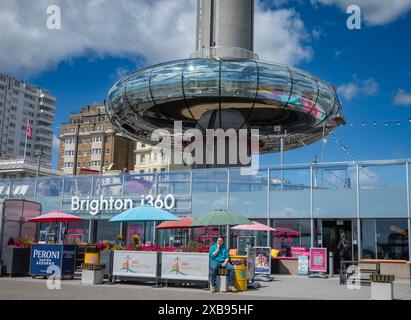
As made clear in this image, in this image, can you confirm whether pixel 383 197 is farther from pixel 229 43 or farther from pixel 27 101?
pixel 27 101

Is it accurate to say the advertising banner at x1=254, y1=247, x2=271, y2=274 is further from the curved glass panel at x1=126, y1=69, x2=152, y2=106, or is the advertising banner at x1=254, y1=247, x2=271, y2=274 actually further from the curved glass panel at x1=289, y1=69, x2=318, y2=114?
the curved glass panel at x1=126, y1=69, x2=152, y2=106

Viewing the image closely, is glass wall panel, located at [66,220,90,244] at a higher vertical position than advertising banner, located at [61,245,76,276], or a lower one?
higher

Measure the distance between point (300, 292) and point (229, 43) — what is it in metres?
18.8

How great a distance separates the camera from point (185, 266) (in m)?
17.1

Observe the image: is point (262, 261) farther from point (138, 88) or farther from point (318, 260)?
point (138, 88)

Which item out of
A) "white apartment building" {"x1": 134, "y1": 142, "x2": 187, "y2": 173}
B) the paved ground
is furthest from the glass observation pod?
"white apartment building" {"x1": 134, "y1": 142, "x2": 187, "y2": 173}

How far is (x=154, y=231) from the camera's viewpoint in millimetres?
31422

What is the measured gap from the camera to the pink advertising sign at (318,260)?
79.7 ft

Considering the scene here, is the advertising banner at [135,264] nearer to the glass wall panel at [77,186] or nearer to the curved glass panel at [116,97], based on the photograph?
the curved glass panel at [116,97]

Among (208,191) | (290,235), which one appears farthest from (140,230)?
(290,235)

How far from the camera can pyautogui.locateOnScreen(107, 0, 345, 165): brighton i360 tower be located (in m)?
28.8

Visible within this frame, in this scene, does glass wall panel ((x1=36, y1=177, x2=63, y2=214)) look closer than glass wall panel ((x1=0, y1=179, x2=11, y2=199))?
Yes

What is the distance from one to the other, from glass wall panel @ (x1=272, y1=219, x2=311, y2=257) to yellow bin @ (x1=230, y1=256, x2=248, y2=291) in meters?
11.3
